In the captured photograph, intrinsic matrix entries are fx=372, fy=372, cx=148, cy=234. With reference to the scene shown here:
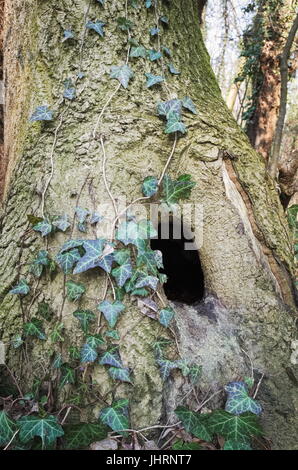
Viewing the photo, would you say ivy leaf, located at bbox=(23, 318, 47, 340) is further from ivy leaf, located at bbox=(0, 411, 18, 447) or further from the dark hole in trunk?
the dark hole in trunk

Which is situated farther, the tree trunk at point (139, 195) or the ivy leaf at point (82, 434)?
the tree trunk at point (139, 195)

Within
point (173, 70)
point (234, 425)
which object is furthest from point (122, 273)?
point (173, 70)

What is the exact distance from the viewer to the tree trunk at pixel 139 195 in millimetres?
1716

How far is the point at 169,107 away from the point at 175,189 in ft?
1.54

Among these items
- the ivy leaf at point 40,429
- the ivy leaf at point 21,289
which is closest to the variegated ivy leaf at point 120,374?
the ivy leaf at point 40,429

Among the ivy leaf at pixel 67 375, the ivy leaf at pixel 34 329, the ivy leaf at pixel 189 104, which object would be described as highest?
the ivy leaf at pixel 189 104

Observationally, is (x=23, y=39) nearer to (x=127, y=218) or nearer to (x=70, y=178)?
(x=70, y=178)

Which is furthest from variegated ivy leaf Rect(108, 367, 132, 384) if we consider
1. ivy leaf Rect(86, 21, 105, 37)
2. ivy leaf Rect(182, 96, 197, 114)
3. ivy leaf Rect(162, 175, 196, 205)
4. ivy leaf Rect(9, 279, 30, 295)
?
ivy leaf Rect(86, 21, 105, 37)

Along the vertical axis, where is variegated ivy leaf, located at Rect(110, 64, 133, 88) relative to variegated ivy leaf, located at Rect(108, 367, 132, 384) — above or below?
above

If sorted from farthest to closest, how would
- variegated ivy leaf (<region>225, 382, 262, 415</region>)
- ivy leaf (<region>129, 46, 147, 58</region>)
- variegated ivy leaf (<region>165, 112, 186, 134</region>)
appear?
ivy leaf (<region>129, 46, 147, 58</region>)
variegated ivy leaf (<region>165, 112, 186, 134</region>)
variegated ivy leaf (<region>225, 382, 262, 415</region>)

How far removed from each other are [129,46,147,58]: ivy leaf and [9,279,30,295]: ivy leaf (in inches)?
53.7

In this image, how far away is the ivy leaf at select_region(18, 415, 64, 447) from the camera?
1.43m

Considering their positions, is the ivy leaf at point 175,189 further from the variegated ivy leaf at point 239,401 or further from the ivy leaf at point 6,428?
the ivy leaf at point 6,428

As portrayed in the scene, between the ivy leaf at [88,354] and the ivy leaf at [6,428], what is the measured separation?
1.16 feet
